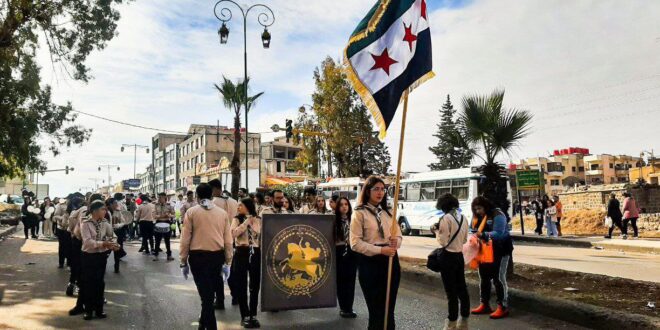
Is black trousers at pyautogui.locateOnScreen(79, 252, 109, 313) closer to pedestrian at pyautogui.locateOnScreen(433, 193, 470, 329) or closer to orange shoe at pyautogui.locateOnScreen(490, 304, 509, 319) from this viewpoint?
pedestrian at pyautogui.locateOnScreen(433, 193, 470, 329)

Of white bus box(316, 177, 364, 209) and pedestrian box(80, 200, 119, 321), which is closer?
pedestrian box(80, 200, 119, 321)

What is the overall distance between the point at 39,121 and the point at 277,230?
15517mm

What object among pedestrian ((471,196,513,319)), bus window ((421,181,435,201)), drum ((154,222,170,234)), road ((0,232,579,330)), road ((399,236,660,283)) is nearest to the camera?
road ((0,232,579,330))

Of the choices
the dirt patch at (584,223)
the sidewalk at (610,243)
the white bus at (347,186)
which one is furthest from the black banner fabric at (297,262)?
the white bus at (347,186)

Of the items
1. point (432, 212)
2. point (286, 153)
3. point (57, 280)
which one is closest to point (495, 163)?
point (57, 280)

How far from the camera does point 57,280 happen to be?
10.8 m

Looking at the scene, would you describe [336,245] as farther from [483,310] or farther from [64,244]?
[64,244]

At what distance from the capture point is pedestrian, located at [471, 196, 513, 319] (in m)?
6.74

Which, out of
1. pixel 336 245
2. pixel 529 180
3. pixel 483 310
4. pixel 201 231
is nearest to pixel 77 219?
pixel 201 231

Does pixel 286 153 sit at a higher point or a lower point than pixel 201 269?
higher

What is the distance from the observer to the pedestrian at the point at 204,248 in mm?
5496

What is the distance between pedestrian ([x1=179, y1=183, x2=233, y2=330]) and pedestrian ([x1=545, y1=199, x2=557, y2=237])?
19593mm

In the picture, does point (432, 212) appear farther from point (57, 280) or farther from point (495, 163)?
point (57, 280)

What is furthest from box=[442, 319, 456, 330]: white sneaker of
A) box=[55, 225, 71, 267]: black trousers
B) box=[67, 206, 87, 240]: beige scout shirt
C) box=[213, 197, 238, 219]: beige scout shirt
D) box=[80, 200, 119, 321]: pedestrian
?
box=[55, 225, 71, 267]: black trousers
